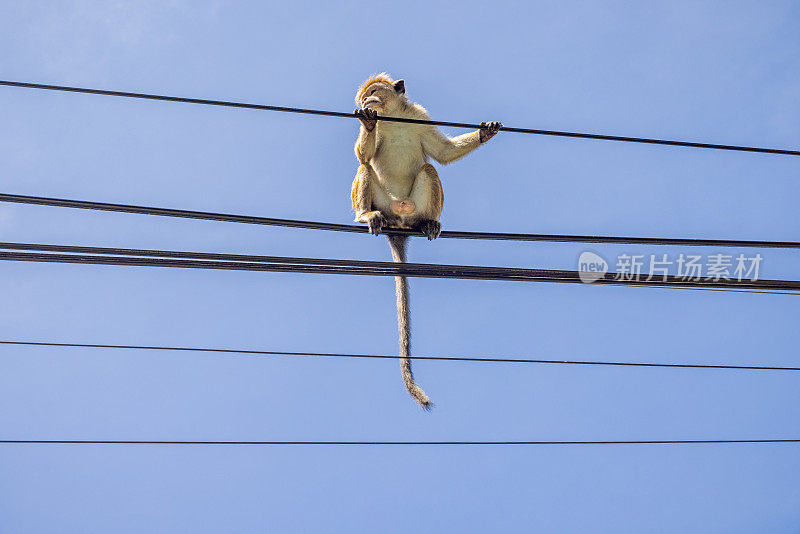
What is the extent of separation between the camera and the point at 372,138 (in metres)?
8.06

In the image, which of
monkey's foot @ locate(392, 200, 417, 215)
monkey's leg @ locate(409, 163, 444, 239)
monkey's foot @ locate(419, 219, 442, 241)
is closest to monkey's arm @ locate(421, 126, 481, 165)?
monkey's leg @ locate(409, 163, 444, 239)

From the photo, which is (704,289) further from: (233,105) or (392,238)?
(392,238)

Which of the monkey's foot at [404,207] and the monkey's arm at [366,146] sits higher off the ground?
the monkey's arm at [366,146]

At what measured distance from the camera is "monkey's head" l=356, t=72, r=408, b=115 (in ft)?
28.7

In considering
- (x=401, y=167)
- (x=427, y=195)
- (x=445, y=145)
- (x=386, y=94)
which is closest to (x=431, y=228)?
(x=427, y=195)

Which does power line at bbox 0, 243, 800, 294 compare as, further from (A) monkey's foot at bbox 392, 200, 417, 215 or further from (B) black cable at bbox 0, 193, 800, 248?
(A) monkey's foot at bbox 392, 200, 417, 215

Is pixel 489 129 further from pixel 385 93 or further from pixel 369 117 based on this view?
pixel 385 93

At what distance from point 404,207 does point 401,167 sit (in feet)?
1.74

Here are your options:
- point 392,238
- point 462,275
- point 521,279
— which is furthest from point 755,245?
point 392,238

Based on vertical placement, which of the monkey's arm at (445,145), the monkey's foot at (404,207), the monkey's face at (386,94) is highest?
the monkey's face at (386,94)

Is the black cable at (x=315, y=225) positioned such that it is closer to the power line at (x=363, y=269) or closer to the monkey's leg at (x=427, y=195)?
the power line at (x=363, y=269)

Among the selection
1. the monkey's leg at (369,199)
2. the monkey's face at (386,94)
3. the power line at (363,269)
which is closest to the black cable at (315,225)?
the power line at (363,269)

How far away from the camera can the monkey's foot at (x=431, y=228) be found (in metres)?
7.86

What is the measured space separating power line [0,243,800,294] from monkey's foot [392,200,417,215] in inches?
125
